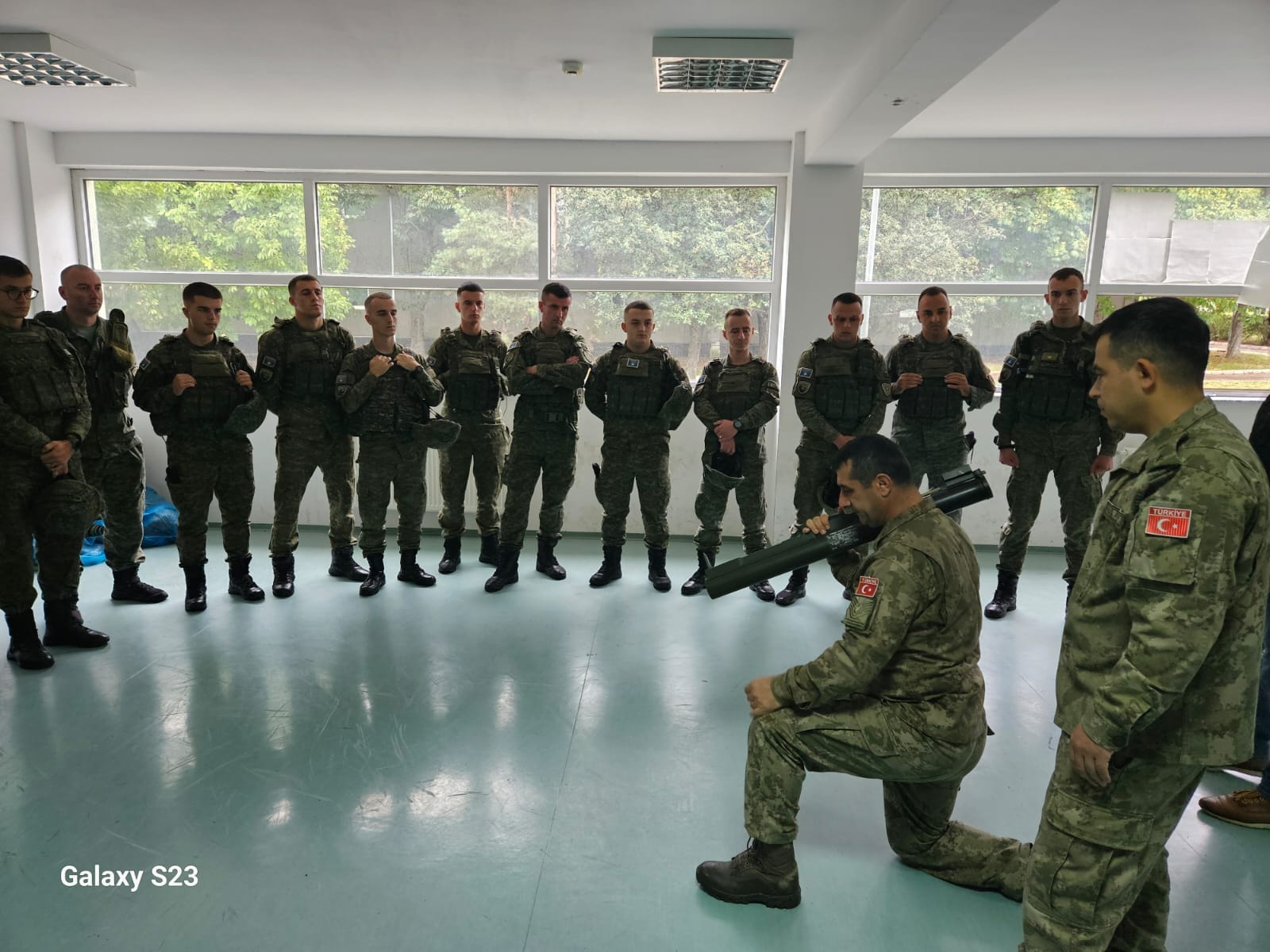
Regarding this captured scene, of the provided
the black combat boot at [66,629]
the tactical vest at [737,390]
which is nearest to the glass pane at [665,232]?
the tactical vest at [737,390]

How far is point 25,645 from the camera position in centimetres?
355

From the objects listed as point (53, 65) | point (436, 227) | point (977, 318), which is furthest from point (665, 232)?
point (53, 65)

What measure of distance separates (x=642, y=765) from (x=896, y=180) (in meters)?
4.70

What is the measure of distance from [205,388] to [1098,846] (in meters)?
4.31

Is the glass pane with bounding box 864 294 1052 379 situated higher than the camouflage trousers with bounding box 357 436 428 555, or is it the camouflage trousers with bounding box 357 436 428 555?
the glass pane with bounding box 864 294 1052 379

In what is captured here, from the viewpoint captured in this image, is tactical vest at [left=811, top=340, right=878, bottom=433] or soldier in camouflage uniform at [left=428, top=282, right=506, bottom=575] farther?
soldier in camouflage uniform at [left=428, top=282, right=506, bottom=575]

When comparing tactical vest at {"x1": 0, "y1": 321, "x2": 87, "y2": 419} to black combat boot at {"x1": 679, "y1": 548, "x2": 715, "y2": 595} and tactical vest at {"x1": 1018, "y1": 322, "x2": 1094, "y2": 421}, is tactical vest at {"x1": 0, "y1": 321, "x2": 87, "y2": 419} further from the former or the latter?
tactical vest at {"x1": 1018, "y1": 322, "x2": 1094, "y2": 421}

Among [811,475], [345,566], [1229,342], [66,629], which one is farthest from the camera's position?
[1229,342]

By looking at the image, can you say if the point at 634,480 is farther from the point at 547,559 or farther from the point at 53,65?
the point at 53,65

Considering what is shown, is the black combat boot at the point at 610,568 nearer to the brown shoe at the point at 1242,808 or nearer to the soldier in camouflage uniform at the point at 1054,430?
the soldier in camouflage uniform at the point at 1054,430

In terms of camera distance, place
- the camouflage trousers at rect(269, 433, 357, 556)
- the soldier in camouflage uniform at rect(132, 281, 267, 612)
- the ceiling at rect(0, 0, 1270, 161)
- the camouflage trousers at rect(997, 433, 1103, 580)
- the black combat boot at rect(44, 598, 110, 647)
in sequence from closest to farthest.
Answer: the ceiling at rect(0, 0, 1270, 161)
the black combat boot at rect(44, 598, 110, 647)
the soldier in camouflage uniform at rect(132, 281, 267, 612)
the camouflage trousers at rect(997, 433, 1103, 580)
the camouflage trousers at rect(269, 433, 357, 556)

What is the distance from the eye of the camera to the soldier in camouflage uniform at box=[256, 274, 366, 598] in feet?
14.6

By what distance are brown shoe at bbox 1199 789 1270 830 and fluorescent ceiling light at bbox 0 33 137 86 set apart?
18.5 ft

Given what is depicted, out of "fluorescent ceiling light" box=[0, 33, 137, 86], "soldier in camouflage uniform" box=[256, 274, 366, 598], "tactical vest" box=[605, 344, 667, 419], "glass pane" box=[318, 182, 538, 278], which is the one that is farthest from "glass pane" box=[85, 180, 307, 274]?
"tactical vest" box=[605, 344, 667, 419]
